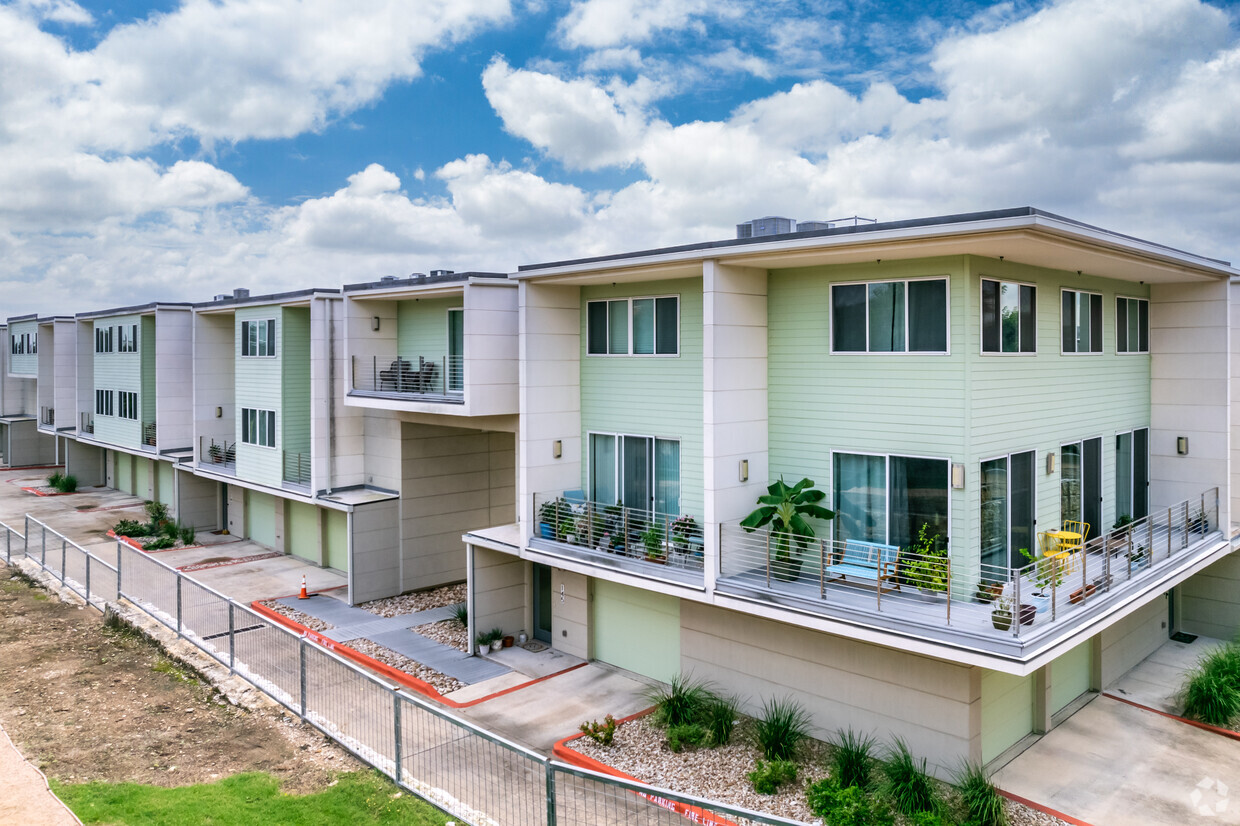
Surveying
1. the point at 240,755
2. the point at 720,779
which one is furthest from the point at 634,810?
the point at 240,755

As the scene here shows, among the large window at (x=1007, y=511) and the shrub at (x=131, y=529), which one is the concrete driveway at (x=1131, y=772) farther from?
the shrub at (x=131, y=529)

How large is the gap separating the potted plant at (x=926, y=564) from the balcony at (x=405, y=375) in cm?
1201

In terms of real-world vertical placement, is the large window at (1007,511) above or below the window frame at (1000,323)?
below

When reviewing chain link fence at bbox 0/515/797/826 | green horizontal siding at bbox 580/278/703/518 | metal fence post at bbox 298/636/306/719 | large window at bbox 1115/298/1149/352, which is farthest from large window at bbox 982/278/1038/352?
metal fence post at bbox 298/636/306/719

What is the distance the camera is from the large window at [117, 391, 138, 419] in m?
34.4

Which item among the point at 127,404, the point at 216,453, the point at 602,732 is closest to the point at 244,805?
the point at 602,732

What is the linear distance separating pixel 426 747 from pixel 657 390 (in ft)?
25.4

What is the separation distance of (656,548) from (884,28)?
15.1 metres

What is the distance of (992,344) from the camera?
13078 millimetres

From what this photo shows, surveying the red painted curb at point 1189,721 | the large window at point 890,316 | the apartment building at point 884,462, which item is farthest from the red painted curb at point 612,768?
the red painted curb at point 1189,721

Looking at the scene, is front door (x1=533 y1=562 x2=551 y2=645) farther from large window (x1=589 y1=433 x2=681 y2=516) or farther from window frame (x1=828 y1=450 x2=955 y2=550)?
window frame (x1=828 y1=450 x2=955 y2=550)

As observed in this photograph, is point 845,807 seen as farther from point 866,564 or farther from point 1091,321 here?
point 1091,321

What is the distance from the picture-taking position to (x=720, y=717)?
13.9 metres

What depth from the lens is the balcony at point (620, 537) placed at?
1513cm
